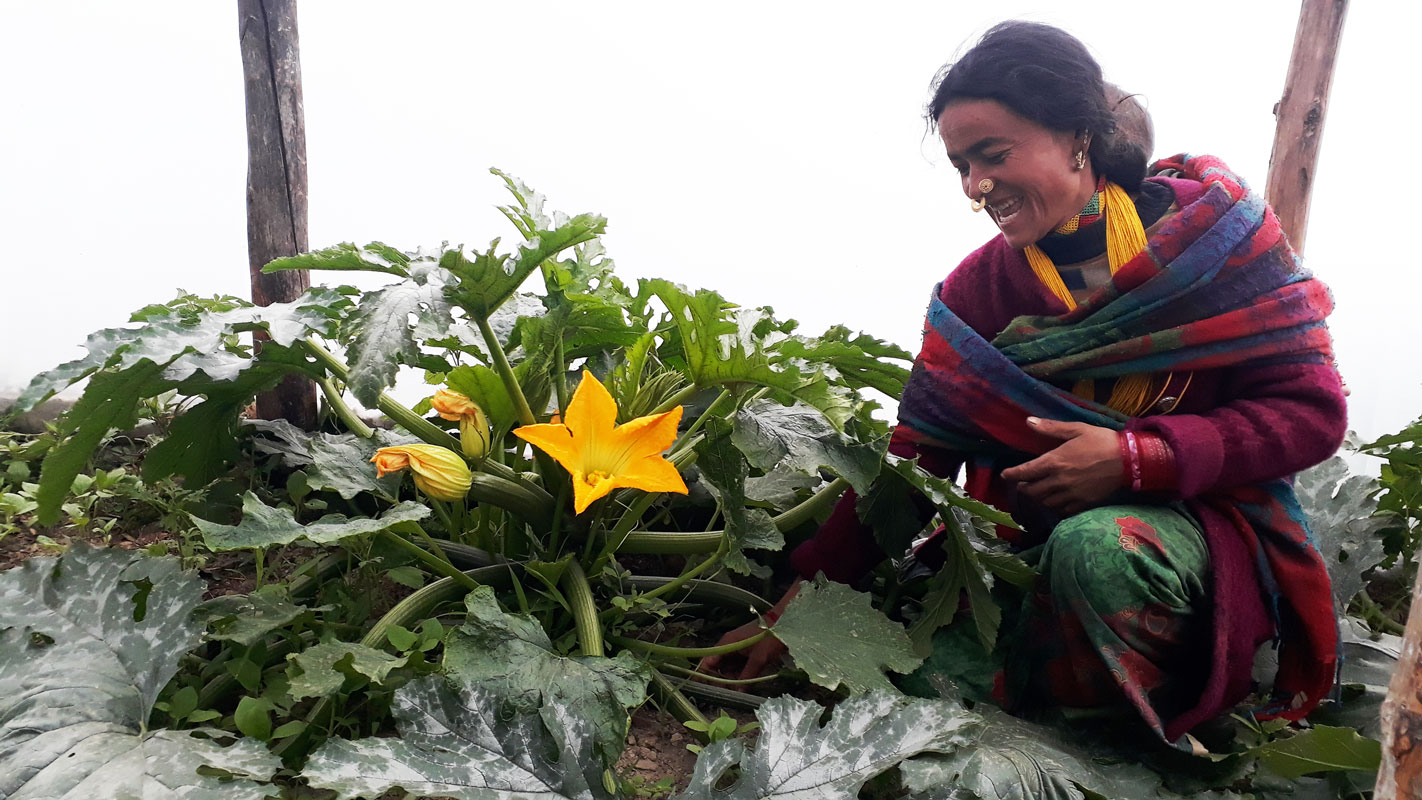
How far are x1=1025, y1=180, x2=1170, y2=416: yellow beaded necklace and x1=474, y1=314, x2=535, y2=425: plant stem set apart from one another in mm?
715

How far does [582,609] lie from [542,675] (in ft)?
0.68

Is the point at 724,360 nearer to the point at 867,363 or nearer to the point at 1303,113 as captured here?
the point at 867,363

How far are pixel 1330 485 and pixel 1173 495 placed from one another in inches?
26.1

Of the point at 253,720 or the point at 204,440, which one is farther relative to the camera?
the point at 204,440

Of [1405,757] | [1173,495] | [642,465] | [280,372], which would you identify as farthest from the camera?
[280,372]

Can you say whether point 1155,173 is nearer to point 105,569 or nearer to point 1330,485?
point 1330,485

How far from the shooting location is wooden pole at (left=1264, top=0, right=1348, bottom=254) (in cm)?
215

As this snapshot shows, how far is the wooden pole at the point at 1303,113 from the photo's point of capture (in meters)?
2.15

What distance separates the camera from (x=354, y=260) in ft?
3.71

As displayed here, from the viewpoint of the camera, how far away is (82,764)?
878 millimetres

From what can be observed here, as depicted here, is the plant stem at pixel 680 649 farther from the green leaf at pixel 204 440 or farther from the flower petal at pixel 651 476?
the green leaf at pixel 204 440

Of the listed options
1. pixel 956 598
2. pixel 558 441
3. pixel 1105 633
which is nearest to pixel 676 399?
pixel 558 441

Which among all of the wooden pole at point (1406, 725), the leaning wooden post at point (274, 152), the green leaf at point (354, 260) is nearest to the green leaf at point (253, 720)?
the green leaf at point (354, 260)

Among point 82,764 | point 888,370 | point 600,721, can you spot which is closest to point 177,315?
point 82,764
